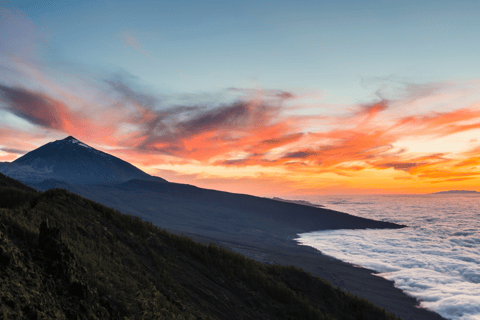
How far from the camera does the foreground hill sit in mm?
4195

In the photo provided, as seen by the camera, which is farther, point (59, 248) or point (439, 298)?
point (439, 298)

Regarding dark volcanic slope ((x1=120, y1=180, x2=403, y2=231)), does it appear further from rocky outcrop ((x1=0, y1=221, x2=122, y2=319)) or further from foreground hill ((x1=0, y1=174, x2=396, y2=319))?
rocky outcrop ((x1=0, y1=221, x2=122, y2=319))

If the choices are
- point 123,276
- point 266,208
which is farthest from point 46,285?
point 266,208

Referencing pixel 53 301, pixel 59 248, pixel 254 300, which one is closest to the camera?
pixel 53 301

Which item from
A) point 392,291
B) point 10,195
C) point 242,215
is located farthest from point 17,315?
point 242,215

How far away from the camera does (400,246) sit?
127 feet

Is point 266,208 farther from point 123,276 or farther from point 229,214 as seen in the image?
point 123,276

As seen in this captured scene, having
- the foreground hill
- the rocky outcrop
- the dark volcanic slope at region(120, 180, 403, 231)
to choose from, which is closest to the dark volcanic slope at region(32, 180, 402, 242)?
the dark volcanic slope at region(120, 180, 403, 231)

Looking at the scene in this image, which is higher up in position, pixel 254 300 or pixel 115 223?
pixel 115 223

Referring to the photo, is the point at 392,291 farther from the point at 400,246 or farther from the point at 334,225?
the point at 334,225

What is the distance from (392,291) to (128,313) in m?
22.8

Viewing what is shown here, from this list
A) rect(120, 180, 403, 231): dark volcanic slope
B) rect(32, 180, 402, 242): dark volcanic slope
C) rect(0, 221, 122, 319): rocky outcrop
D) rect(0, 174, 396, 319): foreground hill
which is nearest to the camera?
rect(0, 221, 122, 319): rocky outcrop

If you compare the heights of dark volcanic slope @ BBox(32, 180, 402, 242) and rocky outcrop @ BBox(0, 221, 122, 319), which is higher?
rocky outcrop @ BBox(0, 221, 122, 319)

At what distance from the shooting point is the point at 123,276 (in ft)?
21.2
